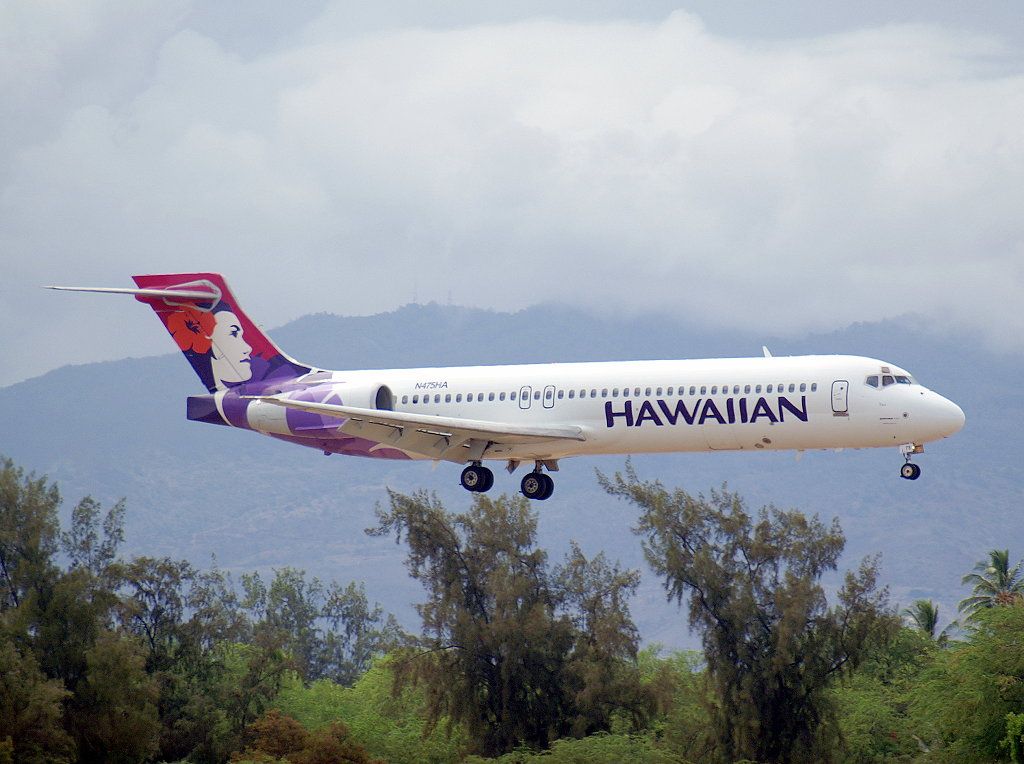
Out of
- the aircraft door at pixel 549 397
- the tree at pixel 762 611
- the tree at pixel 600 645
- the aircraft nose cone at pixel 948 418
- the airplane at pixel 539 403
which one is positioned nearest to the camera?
the aircraft nose cone at pixel 948 418

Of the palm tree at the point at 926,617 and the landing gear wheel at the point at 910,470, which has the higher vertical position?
the landing gear wheel at the point at 910,470

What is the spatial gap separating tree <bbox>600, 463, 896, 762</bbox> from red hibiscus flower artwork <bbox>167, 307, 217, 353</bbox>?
2184 centimetres

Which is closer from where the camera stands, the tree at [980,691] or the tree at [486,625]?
the tree at [980,691]

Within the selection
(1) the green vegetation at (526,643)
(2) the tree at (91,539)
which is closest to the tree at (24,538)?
(1) the green vegetation at (526,643)

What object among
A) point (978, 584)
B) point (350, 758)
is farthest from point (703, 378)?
point (978, 584)

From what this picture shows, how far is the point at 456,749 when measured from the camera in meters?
67.0

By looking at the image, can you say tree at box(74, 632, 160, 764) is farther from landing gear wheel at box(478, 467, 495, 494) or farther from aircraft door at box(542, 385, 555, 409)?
aircraft door at box(542, 385, 555, 409)

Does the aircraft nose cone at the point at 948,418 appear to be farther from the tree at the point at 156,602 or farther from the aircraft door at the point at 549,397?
the tree at the point at 156,602

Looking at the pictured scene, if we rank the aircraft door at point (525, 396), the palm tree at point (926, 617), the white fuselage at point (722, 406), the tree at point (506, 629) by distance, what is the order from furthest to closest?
the palm tree at point (926, 617)
the tree at point (506, 629)
the aircraft door at point (525, 396)
the white fuselage at point (722, 406)

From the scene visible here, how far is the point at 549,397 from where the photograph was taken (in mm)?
44375

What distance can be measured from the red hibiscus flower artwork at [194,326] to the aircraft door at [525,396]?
→ 35.5 feet

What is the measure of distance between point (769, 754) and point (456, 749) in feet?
40.7

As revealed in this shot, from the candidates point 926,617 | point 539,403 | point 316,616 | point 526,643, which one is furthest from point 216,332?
point 316,616

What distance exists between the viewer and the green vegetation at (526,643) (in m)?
60.1
